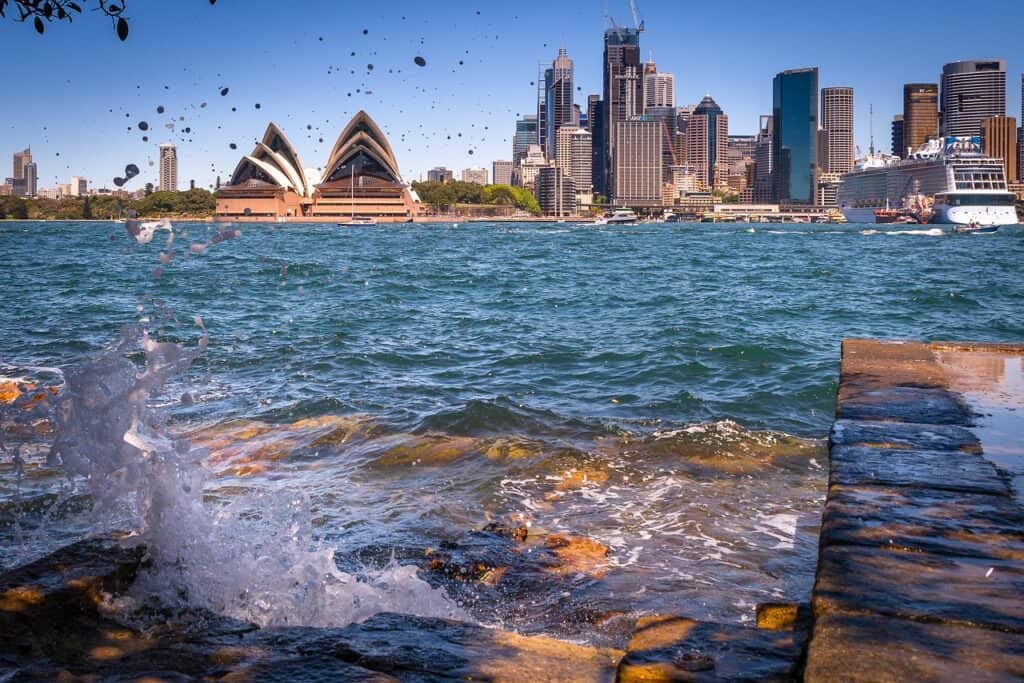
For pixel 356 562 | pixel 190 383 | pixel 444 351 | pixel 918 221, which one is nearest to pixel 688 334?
pixel 444 351

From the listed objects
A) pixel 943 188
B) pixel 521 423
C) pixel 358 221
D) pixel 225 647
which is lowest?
pixel 521 423

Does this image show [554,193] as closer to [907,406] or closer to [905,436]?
[907,406]

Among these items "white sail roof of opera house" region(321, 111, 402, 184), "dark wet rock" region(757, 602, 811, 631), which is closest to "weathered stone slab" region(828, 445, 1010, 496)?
"dark wet rock" region(757, 602, 811, 631)

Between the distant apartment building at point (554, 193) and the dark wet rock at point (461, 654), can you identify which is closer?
the dark wet rock at point (461, 654)

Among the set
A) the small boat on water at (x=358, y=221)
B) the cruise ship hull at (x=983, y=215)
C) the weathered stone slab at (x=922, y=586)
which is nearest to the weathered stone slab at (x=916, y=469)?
the weathered stone slab at (x=922, y=586)

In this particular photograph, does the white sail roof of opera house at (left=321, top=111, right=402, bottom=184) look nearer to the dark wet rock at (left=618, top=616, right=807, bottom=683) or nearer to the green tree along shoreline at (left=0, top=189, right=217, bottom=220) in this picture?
the green tree along shoreline at (left=0, top=189, right=217, bottom=220)

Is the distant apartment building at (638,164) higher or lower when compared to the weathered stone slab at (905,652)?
higher

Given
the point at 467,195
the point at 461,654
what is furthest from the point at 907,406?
the point at 467,195

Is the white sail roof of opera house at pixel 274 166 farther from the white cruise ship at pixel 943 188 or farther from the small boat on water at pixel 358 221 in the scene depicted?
the white cruise ship at pixel 943 188
